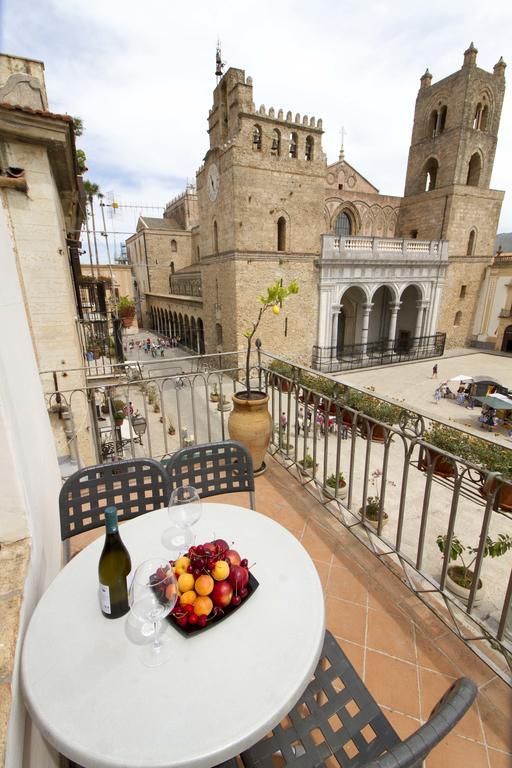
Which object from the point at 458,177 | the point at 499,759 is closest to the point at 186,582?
the point at 499,759

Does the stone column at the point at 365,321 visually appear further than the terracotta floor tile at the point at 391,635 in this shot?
Yes

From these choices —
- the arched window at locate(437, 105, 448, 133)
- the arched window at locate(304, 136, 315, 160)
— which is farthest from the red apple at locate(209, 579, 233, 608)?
the arched window at locate(437, 105, 448, 133)

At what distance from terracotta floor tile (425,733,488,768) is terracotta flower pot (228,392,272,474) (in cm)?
232

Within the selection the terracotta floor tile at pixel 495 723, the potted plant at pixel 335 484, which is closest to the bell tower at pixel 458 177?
the potted plant at pixel 335 484

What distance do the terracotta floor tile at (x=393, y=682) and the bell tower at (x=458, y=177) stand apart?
930 inches

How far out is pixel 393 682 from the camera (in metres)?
1.69

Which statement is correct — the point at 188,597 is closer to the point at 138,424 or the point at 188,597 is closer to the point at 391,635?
the point at 391,635

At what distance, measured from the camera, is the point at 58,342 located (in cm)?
579

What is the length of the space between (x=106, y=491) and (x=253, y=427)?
1.83 meters

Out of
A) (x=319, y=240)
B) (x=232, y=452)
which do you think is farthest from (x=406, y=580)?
(x=319, y=240)

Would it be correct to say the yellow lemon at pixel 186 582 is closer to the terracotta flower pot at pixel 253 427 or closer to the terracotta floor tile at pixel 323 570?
the terracotta floor tile at pixel 323 570

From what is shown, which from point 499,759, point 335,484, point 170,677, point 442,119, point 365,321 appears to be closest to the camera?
point 170,677

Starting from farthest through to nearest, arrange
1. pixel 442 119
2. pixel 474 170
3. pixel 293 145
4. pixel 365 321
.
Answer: pixel 474 170 < pixel 442 119 < pixel 365 321 < pixel 293 145

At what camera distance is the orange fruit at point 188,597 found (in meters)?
1.10
